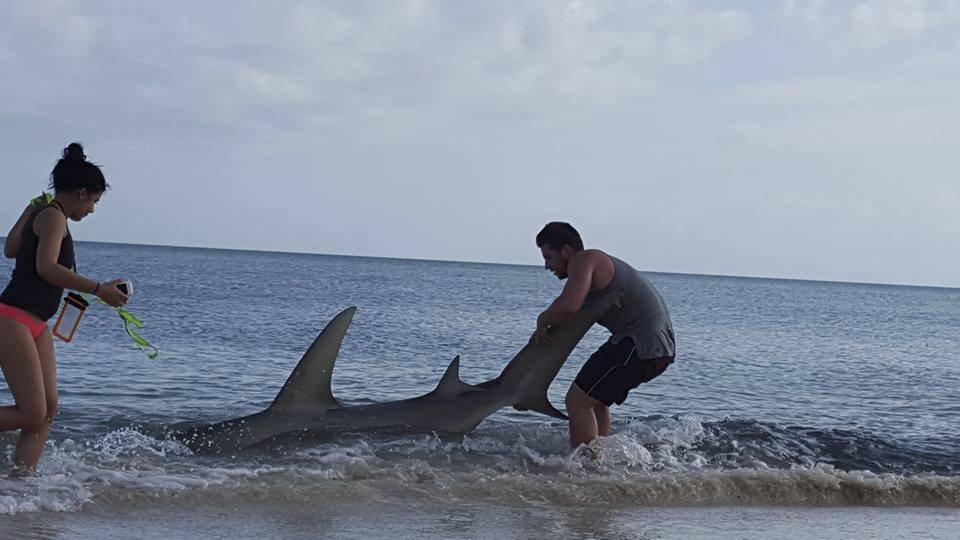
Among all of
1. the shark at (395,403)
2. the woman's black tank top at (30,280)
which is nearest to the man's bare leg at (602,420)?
the shark at (395,403)

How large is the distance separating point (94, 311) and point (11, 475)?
1588 cm

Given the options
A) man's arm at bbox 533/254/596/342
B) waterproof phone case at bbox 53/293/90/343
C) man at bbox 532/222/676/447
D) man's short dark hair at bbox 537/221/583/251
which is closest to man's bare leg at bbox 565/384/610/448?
man at bbox 532/222/676/447

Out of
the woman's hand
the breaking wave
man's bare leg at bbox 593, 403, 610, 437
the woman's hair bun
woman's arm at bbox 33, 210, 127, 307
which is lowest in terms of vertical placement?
the breaking wave

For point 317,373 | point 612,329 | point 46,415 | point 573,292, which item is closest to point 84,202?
point 46,415

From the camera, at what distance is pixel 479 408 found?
7.50 m

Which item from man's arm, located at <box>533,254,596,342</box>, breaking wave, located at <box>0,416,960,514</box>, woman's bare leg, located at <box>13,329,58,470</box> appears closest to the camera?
woman's bare leg, located at <box>13,329,58,470</box>

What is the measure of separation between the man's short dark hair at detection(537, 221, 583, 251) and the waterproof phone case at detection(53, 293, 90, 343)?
287cm

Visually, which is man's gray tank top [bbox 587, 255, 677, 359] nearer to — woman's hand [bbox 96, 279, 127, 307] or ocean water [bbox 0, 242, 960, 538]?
ocean water [bbox 0, 242, 960, 538]

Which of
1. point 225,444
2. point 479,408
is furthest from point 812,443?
point 225,444

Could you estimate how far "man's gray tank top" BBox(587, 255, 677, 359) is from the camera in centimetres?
715

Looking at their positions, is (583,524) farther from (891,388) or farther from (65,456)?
(891,388)

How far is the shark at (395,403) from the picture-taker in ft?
23.3

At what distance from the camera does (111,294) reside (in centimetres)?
496

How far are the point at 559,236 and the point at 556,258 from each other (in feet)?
0.48
